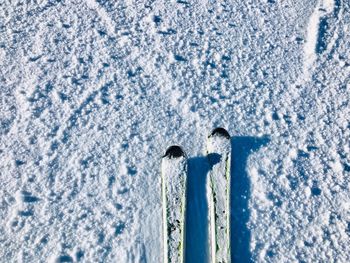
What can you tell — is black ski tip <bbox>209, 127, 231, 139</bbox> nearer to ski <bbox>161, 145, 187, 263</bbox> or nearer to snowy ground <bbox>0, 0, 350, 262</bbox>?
snowy ground <bbox>0, 0, 350, 262</bbox>

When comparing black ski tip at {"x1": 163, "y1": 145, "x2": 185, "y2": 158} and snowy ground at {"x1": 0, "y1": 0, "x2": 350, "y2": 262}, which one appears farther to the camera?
black ski tip at {"x1": 163, "y1": 145, "x2": 185, "y2": 158}

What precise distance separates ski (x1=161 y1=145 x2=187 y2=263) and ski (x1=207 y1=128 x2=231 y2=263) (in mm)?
127

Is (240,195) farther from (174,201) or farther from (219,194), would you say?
(174,201)

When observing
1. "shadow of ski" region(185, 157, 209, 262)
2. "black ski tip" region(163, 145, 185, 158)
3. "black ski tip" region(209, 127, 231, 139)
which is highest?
"black ski tip" region(209, 127, 231, 139)

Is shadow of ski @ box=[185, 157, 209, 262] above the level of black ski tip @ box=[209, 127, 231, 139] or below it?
below

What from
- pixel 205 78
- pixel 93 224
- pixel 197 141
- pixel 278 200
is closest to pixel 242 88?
pixel 205 78

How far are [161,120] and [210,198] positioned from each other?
0.52m

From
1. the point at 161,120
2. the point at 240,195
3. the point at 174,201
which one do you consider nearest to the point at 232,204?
the point at 240,195

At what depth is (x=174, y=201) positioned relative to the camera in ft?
6.21

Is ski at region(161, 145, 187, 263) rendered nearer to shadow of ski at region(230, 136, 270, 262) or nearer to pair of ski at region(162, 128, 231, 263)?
pair of ski at region(162, 128, 231, 263)

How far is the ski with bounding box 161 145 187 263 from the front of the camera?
69.0 inches

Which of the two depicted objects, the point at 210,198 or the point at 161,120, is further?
the point at 161,120

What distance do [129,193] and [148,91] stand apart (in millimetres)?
657

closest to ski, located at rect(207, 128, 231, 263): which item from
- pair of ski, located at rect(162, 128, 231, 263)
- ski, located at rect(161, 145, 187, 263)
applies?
pair of ski, located at rect(162, 128, 231, 263)
